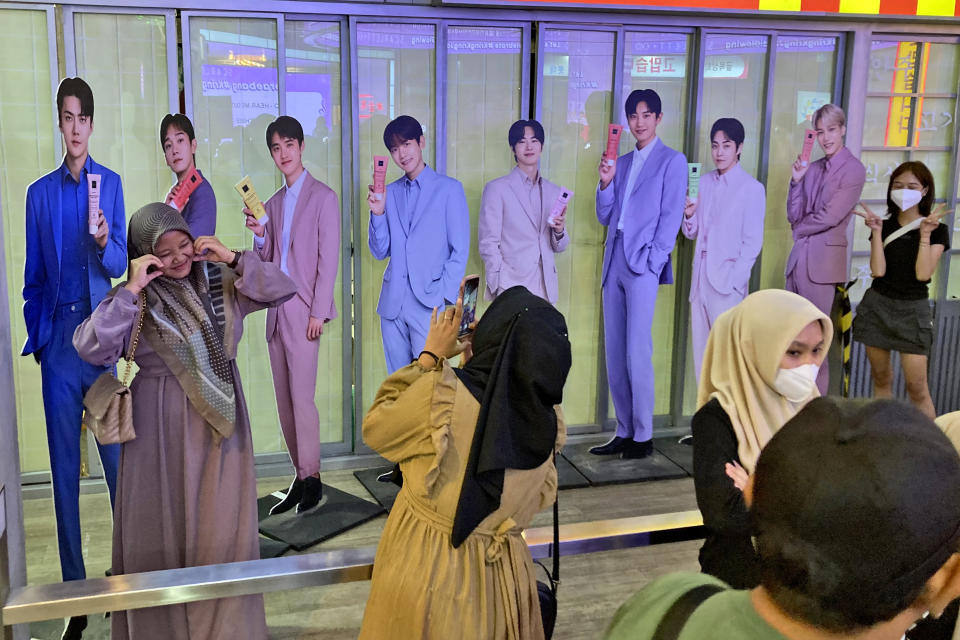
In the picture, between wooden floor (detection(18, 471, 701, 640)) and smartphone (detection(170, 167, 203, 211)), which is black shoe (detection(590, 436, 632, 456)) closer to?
wooden floor (detection(18, 471, 701, 640))

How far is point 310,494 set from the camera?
3.95 m

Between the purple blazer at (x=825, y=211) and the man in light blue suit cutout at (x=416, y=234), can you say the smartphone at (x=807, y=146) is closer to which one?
the purple blazer at (x=825, y=211)

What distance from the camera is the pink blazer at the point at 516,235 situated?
4.29m

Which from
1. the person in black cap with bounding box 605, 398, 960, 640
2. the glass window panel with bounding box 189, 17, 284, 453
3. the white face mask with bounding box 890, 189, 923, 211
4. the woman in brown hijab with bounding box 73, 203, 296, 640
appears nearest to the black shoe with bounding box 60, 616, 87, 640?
the woman in brown hijab with bounding box 73, 203, 296, 640

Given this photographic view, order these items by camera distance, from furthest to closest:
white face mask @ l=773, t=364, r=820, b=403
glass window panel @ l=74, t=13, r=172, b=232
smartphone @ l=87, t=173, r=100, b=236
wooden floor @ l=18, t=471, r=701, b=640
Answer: glass window panel @ l=74, t=13, r=172, b=232 → smartphone @ l=87, t=173, r=100, b=236 → wooden floor @ l=18, t=471, r=701, b=640 → white face mask @ l=773, t=364, r=820, b=403

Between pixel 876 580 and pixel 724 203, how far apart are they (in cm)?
402

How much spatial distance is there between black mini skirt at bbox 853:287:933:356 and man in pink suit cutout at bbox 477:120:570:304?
187 centimetres

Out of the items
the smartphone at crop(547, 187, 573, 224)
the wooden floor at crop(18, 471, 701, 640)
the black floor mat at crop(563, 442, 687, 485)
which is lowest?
the wooden floor at crop(18, 471, 701, 640)

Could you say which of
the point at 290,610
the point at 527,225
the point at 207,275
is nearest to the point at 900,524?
the point at 207,275

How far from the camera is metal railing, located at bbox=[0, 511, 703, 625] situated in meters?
1.89

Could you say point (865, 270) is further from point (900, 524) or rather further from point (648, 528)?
point (900, 524)

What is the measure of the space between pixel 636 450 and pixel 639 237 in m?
1.25

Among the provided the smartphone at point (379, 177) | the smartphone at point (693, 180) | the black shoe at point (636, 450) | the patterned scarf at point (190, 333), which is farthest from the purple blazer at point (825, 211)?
the patterned scarf at point (190, 333)

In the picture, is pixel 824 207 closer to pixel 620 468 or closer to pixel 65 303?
pixel 620 468
